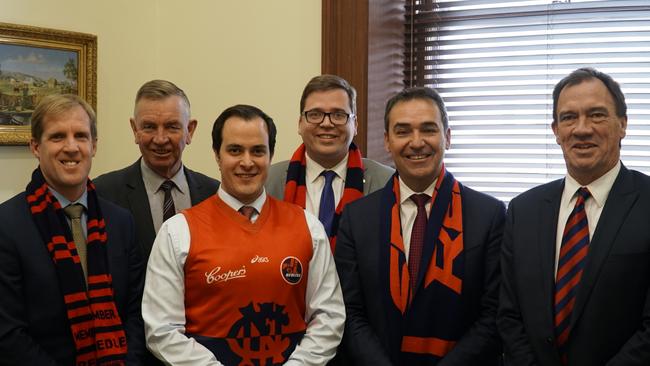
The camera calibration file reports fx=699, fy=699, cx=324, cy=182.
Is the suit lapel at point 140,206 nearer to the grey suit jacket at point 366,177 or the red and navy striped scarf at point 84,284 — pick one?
the red and navy striped scarf at point 84,284

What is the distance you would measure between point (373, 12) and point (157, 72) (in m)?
1.31

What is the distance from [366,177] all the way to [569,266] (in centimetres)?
93

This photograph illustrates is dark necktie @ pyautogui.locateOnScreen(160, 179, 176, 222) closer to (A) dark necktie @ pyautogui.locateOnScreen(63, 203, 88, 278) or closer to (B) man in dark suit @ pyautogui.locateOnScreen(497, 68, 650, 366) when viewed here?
(A) dark necktie @ pyautogui.locateOnScreen(63, 203, 88, 278)

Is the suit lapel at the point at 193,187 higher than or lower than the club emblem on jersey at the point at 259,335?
higher

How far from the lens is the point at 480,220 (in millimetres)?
2324

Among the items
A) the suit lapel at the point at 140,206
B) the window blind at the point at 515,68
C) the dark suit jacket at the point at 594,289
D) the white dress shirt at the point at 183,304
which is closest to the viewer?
the dark suit jacket at the point at 594,289

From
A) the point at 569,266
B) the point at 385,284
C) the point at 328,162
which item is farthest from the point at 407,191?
the point at 569,266

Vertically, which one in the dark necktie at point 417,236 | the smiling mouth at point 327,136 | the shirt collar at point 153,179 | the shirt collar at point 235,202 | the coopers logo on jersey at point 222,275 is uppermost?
the smiling mouth at point 327,136

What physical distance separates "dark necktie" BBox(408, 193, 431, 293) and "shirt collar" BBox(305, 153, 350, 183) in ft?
1.47

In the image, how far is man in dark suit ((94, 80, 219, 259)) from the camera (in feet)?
8.78

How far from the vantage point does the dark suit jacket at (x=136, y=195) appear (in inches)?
103

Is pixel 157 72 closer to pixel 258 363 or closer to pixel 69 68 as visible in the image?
pixel 69 68

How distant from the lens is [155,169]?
2.73 metres

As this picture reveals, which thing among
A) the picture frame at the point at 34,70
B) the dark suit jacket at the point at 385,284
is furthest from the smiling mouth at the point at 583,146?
the picture frame at the point at 34,70
